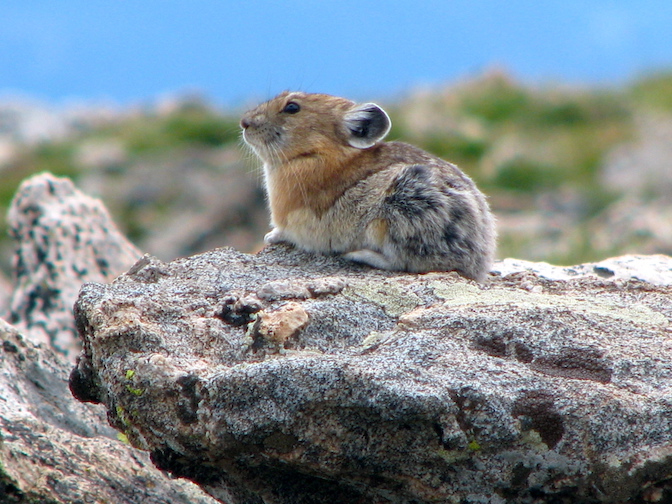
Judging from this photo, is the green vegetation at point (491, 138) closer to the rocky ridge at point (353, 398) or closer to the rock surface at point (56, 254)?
the rock surface at point (56, 254)

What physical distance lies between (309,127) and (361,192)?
0.99m

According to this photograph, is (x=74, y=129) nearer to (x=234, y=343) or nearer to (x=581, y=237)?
(x=581, y=237)

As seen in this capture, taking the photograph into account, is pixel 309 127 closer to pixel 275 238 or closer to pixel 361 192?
pixel 361 192

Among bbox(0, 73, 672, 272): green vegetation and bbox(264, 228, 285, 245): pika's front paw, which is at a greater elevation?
bbox(0, 73, 672, 272): green vegetation

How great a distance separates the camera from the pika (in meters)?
6.82

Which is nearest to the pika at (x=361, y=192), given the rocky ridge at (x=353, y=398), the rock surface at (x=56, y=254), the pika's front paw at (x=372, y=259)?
the pika's front paw at (x=372, y=259)

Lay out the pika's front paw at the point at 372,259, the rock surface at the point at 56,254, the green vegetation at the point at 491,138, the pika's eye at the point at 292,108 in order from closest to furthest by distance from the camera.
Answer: the pika's front paw at the point at 372,259 < the pika's eye at the point at 292,108 < the rock surface at the point at 56,254 < the green vegetation at the point at 491,138

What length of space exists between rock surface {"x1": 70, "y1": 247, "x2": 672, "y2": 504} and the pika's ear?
7.96 ft

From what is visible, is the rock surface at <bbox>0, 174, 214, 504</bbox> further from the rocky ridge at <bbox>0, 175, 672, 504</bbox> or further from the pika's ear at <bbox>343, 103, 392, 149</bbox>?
the pika's ear at <bbox>343, 103, 392, 149</bbox>

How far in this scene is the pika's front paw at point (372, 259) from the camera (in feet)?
22.3

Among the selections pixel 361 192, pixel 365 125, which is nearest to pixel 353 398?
pixel 361 192

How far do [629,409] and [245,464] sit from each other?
73.7 inches

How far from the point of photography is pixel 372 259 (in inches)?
269

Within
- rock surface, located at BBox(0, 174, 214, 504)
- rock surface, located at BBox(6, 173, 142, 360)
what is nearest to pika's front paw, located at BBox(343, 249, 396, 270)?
rock surface, located at BBox(0, 174, 214, 504)
